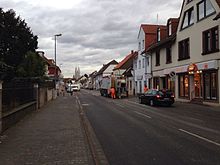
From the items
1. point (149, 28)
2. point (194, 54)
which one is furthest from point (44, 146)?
point (149, 28)

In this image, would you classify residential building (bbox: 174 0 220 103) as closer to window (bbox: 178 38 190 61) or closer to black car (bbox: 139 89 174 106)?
window (bbox: 178 38 190 61)

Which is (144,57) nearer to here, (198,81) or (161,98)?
(198,81)

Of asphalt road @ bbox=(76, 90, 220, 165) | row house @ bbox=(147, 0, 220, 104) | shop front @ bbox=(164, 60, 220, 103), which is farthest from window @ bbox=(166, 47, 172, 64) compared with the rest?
asphalt road @ bbox=(76, 90, 220, 165)

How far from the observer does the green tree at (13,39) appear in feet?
119

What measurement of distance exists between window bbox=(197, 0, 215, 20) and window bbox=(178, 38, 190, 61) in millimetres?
3088

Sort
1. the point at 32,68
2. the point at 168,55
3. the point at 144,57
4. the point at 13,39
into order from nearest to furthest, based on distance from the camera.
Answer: the point at 32,68 < the point at 168,55 < the point at 13,39 < the point at 144,57

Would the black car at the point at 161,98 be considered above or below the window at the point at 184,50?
below

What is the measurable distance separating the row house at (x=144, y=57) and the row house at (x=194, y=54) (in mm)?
6805

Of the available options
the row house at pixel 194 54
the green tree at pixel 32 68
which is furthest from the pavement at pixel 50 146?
the green tree at pixel 32 68

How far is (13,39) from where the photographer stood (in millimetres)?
37406

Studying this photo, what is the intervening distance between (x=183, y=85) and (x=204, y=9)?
7977 mm

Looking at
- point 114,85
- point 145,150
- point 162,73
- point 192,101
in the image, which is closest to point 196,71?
point 192,101

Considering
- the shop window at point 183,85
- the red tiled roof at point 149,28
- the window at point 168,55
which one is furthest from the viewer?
the red tiled roof at point 149,28

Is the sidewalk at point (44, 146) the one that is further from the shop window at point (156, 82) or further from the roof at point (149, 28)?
the roof at point (149, 28)
